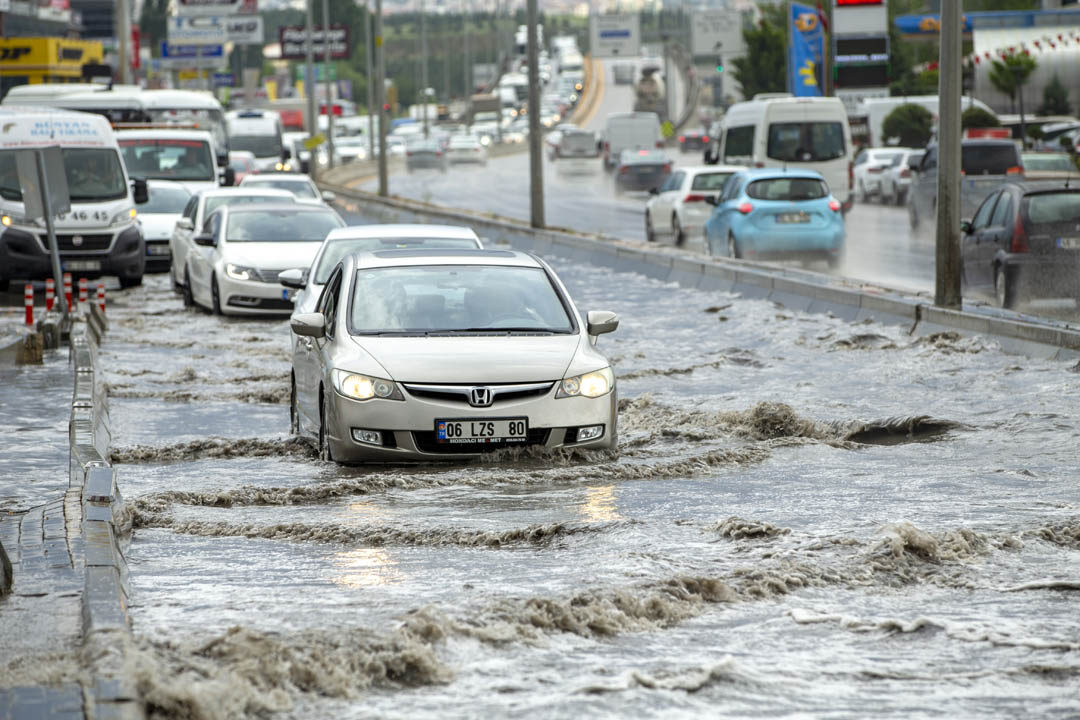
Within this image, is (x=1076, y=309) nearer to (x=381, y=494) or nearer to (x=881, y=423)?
(x=881, y=423)

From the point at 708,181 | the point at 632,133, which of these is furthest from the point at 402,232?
the point at 632,133

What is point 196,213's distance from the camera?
2662 centimetres

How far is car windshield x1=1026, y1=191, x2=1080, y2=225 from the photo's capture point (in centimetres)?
1859

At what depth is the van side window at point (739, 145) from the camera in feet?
129

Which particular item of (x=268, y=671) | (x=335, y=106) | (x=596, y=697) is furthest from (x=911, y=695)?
(x=335, y=106)

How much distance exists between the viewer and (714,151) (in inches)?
1661

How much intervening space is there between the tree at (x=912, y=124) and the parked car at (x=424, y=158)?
24.0m

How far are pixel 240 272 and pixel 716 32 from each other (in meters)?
106

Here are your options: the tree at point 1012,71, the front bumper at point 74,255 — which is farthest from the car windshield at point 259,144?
the front bumper at point 74,255

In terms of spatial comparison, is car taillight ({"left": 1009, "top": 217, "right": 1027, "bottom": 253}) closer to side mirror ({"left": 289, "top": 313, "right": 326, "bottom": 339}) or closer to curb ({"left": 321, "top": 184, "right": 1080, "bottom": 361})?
curb ({"left": 321, "top": 184, "right": 1080, "bottom": 361})

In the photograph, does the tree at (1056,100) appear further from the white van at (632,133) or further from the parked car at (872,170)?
the parked car at (872,170)

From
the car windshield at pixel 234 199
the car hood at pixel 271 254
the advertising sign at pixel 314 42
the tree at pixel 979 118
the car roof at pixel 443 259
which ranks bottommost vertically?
the car hood at pixel 271 254

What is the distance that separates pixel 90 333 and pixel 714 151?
25493mm

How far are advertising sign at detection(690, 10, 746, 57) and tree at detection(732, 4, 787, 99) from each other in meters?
22.8
